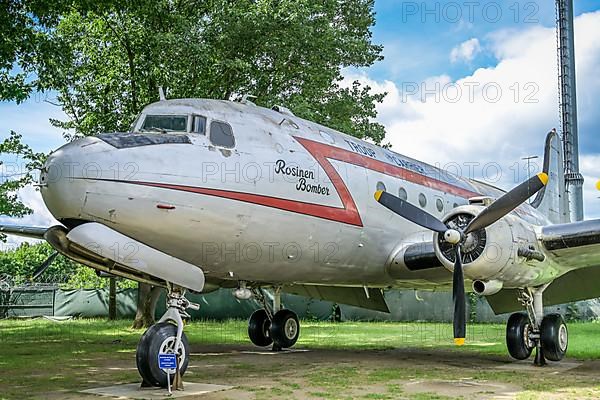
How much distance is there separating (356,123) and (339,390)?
15.9 metres

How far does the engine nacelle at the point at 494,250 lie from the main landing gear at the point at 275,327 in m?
4.63

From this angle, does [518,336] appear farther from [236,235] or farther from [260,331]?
[236,235]

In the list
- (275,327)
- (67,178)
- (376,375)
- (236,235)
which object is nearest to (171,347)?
(236,235)

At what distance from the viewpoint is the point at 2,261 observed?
6825cm

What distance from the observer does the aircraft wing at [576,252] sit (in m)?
10.6

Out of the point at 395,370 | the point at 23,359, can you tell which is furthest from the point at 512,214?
the point at 23,359

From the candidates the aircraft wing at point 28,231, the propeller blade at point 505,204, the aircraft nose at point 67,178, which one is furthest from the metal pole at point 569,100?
the aircraft nose at point 67,178

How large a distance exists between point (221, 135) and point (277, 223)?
1.53 meters

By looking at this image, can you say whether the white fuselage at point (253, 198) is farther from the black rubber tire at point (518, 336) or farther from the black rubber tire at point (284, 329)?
the black rubber tire at point (284, 329)

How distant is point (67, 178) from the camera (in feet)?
24.5

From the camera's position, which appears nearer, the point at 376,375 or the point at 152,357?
the point at 152,357

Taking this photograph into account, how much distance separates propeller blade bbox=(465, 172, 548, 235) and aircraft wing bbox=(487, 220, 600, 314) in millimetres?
1259

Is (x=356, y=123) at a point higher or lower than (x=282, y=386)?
higher

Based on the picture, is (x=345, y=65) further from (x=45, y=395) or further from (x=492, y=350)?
(x=45, y=395)
